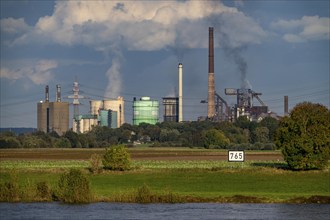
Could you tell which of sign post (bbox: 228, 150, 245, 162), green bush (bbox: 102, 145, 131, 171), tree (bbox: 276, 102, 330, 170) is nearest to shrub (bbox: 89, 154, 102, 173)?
green bush (bbox: 102, 145, 131, 171)

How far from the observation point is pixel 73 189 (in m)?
56.6

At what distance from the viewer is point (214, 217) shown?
50.9 m

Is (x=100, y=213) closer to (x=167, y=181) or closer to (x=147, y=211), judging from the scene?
→ (x=147, y=211)

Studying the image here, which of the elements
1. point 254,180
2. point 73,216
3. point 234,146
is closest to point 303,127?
point 254,180

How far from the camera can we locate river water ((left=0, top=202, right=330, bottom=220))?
5062 centimetres

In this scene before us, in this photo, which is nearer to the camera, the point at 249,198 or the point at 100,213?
the point at 100,213

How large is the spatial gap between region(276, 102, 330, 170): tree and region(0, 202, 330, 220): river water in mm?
26324

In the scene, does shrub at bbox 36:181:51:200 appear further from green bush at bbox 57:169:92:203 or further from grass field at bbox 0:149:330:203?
grass field at bbox 0:149:330:203

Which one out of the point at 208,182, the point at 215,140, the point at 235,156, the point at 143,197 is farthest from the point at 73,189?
the point at 215,140

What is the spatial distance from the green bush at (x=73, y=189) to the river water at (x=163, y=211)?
87cm

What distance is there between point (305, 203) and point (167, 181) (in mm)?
16997

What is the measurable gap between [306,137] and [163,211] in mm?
34582

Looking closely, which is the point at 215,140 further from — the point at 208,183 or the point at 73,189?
the point at 73,189

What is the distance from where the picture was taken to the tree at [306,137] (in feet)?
278
